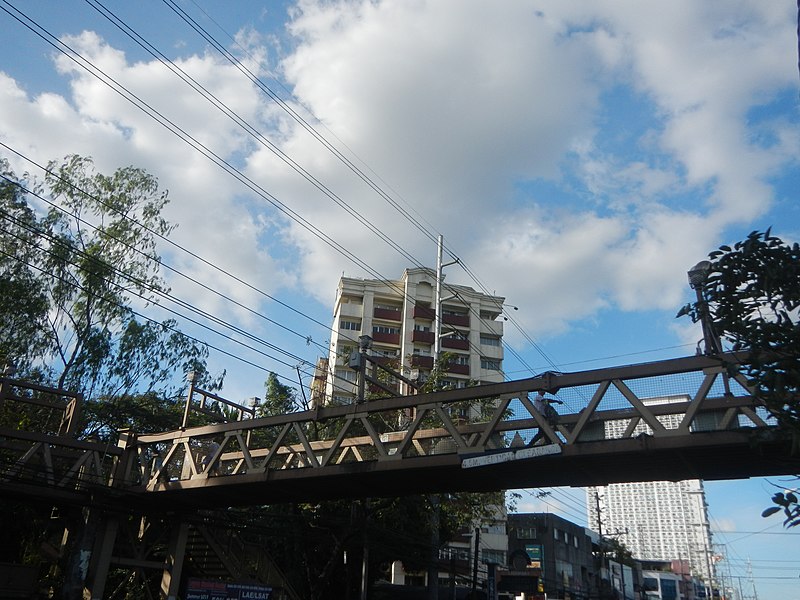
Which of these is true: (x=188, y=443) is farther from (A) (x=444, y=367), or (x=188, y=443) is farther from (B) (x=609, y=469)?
(A) (x=444, y=367)

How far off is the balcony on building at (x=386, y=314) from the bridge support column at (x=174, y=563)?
1936 inches

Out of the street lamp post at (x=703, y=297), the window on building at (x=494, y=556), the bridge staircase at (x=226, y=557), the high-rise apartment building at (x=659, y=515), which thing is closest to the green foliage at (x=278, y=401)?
the bridge staircase at (x=226, y=557)

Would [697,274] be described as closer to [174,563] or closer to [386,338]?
[174,563]

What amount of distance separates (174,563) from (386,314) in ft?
164

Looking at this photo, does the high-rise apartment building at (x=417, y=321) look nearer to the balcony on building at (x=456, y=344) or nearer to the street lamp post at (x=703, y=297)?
the balcony on building at (x=456, y=344)

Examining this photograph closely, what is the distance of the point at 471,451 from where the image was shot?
11.4 m

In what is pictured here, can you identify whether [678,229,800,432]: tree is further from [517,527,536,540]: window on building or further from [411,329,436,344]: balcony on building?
[411,329,436,344]: balcony on building

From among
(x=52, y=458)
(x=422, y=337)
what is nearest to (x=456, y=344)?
(x=422, y=337)

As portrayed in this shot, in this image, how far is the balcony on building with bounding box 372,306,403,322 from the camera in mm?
65312

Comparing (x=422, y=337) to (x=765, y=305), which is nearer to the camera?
(x=765, y=305)

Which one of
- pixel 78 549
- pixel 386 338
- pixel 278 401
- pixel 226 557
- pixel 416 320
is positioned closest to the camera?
pixel 78 549

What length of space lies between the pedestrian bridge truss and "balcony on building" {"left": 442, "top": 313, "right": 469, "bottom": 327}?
1914 inches

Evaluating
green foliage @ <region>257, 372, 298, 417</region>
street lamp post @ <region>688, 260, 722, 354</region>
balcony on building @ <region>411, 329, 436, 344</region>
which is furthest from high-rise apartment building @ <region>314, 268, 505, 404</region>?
street lamp post @ <region>688, 260, 722, 354</region>

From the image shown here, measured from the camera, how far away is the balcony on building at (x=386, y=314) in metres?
65.3
